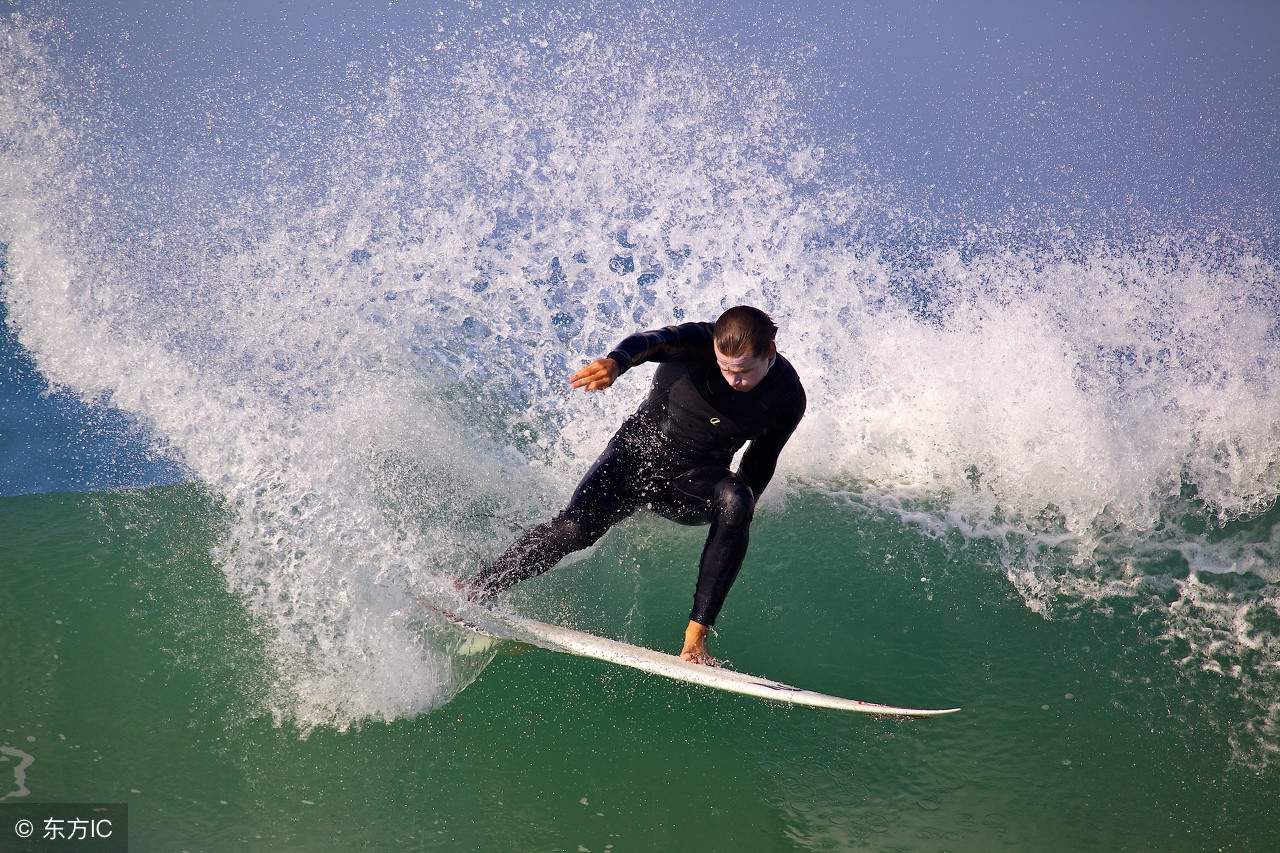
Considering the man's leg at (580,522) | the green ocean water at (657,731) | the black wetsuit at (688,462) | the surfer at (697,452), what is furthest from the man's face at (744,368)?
the green ocean water at (657,731)

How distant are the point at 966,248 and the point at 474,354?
4199 mm

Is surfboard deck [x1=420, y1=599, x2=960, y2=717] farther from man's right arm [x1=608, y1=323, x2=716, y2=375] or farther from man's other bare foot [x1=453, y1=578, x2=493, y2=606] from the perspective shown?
man's right arm [x1=608, y1=323, x2=716, y2=375]

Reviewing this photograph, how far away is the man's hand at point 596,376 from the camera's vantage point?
2857 millimetres

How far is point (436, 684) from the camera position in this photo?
11.5 ft

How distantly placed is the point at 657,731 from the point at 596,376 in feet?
5.55

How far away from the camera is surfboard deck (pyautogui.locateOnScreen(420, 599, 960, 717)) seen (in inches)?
127

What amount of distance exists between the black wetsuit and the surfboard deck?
174mm

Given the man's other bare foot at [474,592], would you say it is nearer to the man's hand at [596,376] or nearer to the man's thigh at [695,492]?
the man's thigh at [695,492]

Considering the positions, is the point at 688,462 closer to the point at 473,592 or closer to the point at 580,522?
the point at 580,522

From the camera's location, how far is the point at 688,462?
350 cm

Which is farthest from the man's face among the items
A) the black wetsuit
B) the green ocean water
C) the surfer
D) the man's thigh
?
the green ocean water

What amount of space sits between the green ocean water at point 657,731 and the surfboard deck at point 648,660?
10.5 inches

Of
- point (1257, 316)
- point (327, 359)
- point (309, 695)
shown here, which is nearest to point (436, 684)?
point (309, 695)

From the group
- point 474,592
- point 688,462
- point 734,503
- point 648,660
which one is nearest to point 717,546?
point 734,503
